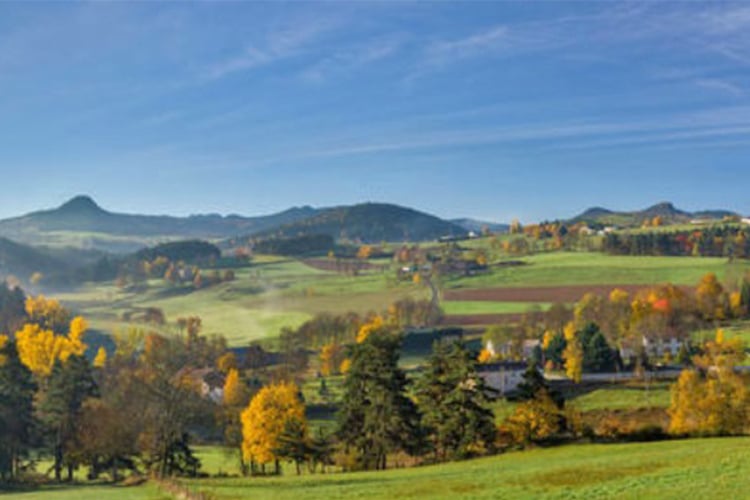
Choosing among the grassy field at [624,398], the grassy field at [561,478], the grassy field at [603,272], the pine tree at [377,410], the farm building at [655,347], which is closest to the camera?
the grassy field at [561,478]

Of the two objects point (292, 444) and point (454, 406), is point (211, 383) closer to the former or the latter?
point (292, 444)

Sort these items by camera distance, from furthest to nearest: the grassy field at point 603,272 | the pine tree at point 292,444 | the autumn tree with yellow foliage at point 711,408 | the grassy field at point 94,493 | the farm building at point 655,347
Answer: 1. the grassy field at point 603,272
2. the farm building at point 655,347
3. the pine tree at point 292,444
4. the autumn tree with yellow foliage at point 711,408
5. the grassy field at point 94,493

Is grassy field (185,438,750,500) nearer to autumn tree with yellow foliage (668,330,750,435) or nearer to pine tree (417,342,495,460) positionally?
pine tree (417,342,495,460)

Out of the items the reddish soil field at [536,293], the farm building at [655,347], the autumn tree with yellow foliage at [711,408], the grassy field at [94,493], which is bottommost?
the farm building at [655,347]

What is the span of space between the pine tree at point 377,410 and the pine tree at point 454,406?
1812mm

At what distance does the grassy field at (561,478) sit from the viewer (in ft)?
89.7

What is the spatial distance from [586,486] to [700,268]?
490 ft

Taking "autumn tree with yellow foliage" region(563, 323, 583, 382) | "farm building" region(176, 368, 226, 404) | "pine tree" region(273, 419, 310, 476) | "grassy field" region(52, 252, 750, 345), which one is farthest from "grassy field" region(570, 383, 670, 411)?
"grassy field" region(52, 252, 750, 345)

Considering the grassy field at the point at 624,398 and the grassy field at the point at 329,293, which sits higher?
the grassy field at the point at 329,293

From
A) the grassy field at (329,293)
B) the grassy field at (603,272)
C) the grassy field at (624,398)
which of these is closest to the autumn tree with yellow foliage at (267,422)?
the grassy field at (624,398)

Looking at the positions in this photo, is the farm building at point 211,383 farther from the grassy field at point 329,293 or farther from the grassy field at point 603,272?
the grassy field at point 603,272

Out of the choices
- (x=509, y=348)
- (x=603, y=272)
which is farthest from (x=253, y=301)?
(x=603, y=272)

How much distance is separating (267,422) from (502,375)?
160 ft

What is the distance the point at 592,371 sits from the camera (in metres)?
99.6
